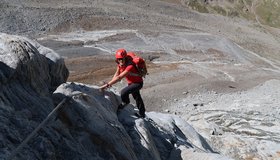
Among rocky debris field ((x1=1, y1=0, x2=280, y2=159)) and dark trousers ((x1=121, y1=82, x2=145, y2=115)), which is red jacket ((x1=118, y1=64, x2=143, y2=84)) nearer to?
dark trousers ((x1=121, y1=82, x2=145, y2=115))

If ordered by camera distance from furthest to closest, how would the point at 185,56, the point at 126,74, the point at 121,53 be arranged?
1. the point at 185,56
2. the point at 126,74
3. the point at 121,53

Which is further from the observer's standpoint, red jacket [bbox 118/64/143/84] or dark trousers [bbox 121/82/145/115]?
dark trousers [bbox 121/82/145/115]

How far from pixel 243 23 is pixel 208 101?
4266 centimetres

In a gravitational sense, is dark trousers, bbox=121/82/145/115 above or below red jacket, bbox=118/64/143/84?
below

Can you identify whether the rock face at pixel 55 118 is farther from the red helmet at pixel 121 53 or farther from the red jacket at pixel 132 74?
the red helmet at pixel 121 53

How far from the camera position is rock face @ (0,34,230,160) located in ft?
27.2

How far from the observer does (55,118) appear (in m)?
9.54

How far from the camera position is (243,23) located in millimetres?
67438

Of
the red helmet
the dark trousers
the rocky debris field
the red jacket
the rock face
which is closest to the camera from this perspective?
the rock face

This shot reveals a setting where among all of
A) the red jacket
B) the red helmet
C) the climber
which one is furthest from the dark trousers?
the red helmet

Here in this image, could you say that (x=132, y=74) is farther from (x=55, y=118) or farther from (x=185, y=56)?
(x=185, y=56)

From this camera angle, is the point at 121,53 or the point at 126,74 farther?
the point at 126,74

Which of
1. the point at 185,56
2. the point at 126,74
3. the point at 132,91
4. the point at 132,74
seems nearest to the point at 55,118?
the point at 126,74

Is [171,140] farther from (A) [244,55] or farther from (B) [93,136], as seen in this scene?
(A) [244,55]
